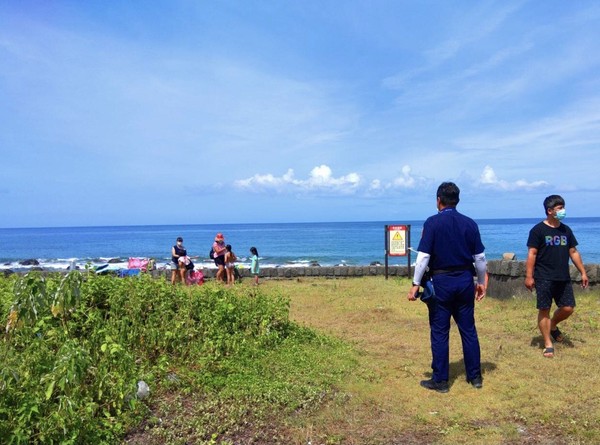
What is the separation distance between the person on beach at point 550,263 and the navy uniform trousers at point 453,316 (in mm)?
1550

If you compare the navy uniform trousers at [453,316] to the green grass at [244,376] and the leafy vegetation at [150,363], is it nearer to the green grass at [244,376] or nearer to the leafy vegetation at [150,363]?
the green grass at [244,376]

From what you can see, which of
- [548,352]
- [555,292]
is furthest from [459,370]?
[555,292]

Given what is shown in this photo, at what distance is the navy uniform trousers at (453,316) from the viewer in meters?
4.66

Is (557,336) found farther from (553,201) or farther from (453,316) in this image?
(453,316)

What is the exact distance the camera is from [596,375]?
16.3 feet

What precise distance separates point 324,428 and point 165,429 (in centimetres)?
127

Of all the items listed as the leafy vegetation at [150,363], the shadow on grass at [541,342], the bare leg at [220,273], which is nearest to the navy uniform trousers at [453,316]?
the leafy vegetation at [150,363]

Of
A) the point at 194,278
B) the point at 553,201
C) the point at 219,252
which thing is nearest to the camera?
the point at 553,201

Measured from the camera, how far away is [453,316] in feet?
15.6

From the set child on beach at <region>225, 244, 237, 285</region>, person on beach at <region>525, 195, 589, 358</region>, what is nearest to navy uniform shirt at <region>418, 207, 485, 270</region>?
person on beach at <region>525, 195, 589, 358</region>

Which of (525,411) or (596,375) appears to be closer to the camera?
(525,411)

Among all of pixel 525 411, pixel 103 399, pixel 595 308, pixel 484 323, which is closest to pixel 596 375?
pixel 525 411

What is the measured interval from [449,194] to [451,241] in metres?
0.51

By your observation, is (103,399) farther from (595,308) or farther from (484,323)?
(595,308)
